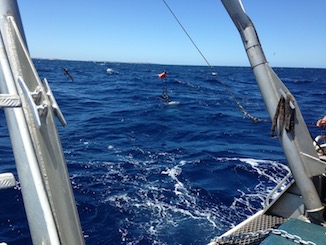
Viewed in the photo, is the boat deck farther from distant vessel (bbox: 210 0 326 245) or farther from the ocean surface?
the ocean surface

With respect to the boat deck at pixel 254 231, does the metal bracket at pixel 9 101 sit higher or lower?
higher

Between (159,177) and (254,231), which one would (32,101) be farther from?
(159,177)

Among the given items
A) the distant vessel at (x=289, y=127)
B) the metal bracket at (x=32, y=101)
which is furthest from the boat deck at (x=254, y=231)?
the metal bracket at (x=32, y=101)

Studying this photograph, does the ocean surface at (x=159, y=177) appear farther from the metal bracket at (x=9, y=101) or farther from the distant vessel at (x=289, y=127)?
the metal bracket at (x=9, y=101)

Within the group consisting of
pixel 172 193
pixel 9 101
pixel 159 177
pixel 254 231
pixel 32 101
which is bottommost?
pixel 254 231

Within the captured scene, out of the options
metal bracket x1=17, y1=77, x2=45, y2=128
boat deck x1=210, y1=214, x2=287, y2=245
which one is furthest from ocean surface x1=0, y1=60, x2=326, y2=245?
metal bracket x1=17, y1=77, x2=45, y2=128

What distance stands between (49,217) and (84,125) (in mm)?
21084

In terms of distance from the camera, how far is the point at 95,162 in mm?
14164

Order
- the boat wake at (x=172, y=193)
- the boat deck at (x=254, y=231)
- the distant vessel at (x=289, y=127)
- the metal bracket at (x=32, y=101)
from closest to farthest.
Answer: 1. the metal bracket at (x=32, y=101)
2. the distant vessel at (x=289, y=127)
3. the boat deck at (x=254, y=231)
4. the boat wake at (x=172, y=193)

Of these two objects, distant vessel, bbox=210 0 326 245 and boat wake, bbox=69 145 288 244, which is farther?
boat wake, bbox=69 145 288 244

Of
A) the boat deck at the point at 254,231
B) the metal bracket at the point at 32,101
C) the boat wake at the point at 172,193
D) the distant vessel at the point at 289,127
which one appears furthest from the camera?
the boat wake at the point at 172,193

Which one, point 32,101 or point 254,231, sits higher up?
point 32,101

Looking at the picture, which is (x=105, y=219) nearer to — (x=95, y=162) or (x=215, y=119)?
(x=95, y=162)

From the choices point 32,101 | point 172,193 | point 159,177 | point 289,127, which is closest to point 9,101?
point 32,101
